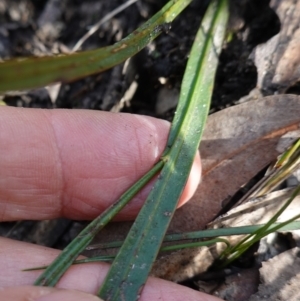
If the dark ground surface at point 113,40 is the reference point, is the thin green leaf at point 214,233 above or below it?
below

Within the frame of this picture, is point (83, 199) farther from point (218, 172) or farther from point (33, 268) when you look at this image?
point (218, 172)

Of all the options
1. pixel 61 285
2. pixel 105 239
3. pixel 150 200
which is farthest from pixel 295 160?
pixel 61 285

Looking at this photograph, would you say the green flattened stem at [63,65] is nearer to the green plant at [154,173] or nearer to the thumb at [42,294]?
the green plant at [154,173]

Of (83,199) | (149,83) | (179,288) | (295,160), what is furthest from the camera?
(149,83)

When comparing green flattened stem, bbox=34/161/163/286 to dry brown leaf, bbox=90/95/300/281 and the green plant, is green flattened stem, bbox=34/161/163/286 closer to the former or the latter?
the green plant

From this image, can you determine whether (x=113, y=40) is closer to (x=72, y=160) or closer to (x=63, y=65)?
(x=72, y=160)

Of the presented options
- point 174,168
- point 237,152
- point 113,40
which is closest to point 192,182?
point 174,168

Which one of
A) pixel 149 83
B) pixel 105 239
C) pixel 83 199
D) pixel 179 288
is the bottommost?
pixel 179 288

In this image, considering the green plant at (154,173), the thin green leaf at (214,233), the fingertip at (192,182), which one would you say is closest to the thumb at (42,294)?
the green plant at (154,173)
